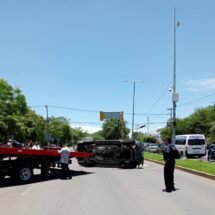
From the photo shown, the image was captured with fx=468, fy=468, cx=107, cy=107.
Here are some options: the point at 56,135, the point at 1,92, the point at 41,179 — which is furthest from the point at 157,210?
the point at 56,135

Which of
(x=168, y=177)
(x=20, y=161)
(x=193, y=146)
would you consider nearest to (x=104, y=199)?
(x=168, y=177)

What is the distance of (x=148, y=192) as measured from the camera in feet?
47.7

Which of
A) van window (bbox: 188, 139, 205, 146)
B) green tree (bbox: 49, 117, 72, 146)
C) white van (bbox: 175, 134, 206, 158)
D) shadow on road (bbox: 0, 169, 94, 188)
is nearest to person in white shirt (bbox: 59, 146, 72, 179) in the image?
shadow on road (bbox: 0, 169, 94, 188)

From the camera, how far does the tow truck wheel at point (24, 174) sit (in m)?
18.1

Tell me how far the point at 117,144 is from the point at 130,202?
16.4m

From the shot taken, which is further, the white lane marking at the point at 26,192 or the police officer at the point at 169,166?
→ the police officer at the point at 169,166

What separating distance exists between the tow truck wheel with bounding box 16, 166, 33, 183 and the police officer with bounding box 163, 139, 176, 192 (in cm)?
597

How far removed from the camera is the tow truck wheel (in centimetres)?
1806

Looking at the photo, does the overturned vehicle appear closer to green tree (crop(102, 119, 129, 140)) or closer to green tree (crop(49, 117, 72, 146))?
green tree (crop(102, 119, 129, 140))

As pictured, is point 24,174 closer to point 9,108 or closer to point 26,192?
point 26,192

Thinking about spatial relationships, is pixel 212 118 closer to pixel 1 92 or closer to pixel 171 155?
pixel 1 92

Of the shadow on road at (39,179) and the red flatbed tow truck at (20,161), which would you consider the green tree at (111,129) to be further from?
the red flatbed tow truck at (20,161)

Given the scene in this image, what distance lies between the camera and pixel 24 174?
18328mm

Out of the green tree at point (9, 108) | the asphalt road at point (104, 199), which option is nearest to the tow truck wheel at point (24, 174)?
the asphalt road at point (104, 199)
